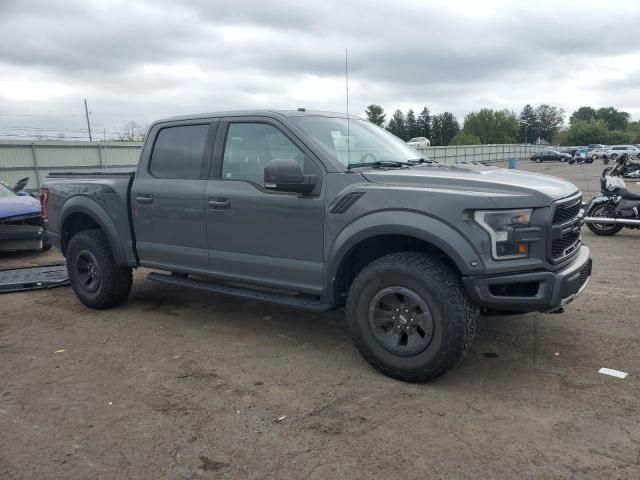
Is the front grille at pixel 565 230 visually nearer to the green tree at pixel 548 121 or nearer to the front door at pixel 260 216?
the front door at pixel 260 216

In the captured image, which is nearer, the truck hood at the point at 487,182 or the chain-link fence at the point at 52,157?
the truck hood at the point at 487,182

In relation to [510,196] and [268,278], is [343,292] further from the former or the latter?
[510,196]

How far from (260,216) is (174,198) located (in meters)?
1.05

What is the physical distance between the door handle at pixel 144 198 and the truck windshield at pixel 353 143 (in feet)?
5.48

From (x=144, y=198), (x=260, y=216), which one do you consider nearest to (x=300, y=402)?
(x=260, y=216)

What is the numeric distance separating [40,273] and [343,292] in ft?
17.2

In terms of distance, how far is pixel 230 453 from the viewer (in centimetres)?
300

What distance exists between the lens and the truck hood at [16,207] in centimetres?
895

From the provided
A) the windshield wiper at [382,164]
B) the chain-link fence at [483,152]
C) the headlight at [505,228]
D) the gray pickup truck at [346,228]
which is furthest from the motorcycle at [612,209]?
the chain-link fence at [483,152]

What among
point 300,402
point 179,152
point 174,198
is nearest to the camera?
point 300,402

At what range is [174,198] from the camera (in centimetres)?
495

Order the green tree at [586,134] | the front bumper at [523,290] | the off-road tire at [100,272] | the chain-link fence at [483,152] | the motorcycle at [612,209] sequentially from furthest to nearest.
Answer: the green tree at [586,134]
the chain-link fence at [483,152]
the motorcycle at [612,209]
the off-road tire at [100,272]
the front bumper at [523,290]

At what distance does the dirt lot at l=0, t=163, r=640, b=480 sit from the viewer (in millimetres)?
2885

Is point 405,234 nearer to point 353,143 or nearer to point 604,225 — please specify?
point 353,143
